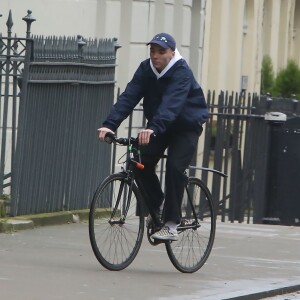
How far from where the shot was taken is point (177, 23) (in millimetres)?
20281

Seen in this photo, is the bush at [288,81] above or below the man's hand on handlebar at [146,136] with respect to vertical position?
above

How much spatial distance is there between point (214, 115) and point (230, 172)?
2.19 feet

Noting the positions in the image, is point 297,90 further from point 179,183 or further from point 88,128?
point 179,183

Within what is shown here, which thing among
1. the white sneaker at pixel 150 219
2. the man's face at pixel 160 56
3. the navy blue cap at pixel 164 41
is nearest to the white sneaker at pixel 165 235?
the white sneaker at pixel 150 219

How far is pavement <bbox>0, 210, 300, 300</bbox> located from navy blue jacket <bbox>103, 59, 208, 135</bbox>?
44.5 inches

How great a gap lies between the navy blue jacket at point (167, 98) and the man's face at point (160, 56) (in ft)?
0.22

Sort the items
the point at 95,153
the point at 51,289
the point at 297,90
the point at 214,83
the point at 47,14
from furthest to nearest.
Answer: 1. the point at 297,90
2. the point at 214,83
3. the point at 47,14
4. the point at 95,153
5. the point at 51,289

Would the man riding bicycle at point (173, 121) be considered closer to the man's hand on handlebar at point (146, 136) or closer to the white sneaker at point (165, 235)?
the white sneaker at point (165, 235)

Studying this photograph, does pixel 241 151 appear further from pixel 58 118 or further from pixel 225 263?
pixel 225 263

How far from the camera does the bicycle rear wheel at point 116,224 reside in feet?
33.4

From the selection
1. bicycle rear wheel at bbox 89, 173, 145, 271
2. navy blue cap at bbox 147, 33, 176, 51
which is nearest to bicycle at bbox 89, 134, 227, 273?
bicycle rear wheel at bbox 89, 173, 145, 271

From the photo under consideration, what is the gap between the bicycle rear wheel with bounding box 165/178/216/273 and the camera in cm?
1073

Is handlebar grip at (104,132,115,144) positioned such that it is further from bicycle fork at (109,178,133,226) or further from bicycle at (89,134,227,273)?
bicycle fork at (109,178,133,226)

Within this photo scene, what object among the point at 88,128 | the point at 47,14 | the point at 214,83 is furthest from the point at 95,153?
the point at 214,83
